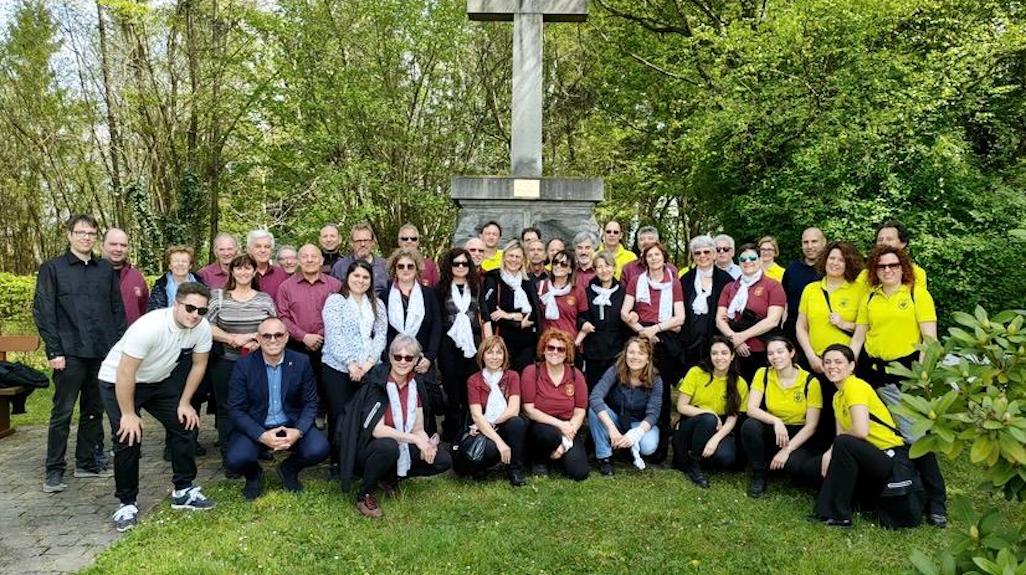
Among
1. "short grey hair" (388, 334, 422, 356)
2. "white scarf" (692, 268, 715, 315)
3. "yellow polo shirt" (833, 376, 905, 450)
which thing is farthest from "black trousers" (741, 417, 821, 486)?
"short grey hair" (388, 334, 422, 356)

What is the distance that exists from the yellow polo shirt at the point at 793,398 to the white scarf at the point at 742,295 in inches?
24.1

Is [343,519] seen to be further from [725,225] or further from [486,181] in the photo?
[725,225]

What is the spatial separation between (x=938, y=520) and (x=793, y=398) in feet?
3.62

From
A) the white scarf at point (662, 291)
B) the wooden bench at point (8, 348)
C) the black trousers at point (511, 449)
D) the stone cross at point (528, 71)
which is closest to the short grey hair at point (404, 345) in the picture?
the black trousers at point (511, 449)

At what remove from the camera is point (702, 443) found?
200 inches

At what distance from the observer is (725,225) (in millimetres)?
10156

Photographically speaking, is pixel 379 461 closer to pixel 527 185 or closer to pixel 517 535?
pixel 517 535

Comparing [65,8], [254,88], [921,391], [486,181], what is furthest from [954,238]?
[65,8]

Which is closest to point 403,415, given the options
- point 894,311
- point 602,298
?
point 602,298

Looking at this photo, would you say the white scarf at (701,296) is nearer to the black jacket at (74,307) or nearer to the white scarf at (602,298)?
the white scarf at (602,298)

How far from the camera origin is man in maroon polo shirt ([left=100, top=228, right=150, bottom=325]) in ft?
17.5

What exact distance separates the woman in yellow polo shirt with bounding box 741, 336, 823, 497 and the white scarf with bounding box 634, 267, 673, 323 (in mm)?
903

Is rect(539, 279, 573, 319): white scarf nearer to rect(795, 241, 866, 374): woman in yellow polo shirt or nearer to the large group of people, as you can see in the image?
the large group of people

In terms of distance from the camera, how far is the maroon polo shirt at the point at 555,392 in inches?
203
